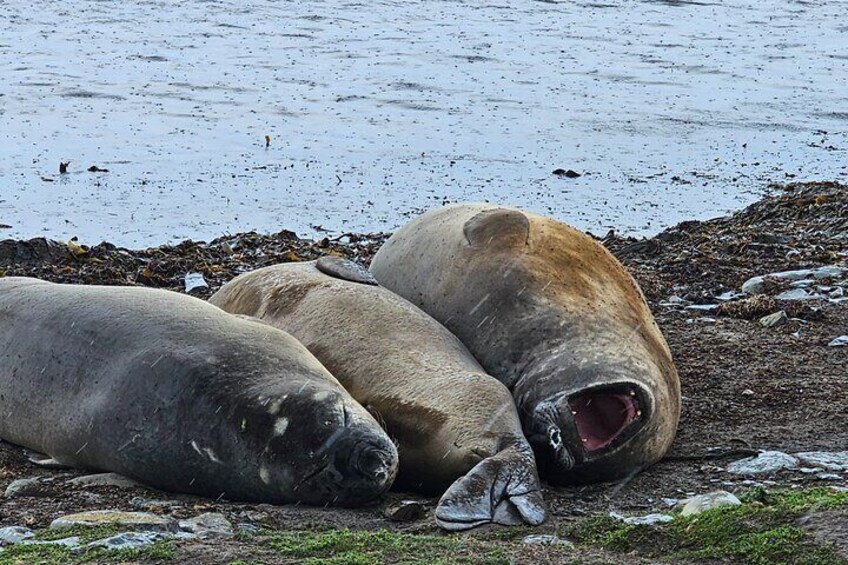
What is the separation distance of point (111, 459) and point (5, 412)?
27.9 inches

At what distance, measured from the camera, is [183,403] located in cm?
495

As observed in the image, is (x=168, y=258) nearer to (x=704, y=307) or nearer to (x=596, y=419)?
(x=704, y=307)

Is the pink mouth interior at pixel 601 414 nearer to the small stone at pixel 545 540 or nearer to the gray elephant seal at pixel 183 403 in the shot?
the gray elephant seal at pixel 183 403

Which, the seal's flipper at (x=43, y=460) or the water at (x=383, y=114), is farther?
the water at (x=383, y=114)

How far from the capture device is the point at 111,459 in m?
5.08

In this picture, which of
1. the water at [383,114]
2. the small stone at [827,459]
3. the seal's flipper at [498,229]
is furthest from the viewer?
the water at [383,114]

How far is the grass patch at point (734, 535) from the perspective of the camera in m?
3.70

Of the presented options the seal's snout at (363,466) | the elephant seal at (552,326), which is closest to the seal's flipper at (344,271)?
the elephant seal at (552,326)

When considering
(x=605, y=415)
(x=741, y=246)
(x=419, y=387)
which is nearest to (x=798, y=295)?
(x=741, y=246)

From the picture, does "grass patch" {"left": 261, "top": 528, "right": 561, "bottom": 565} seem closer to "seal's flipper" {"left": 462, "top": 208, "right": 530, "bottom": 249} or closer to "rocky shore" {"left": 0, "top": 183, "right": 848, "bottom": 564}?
"rocky shore" {"left": 0, "top": 183, "right": 848, "bottom": 564}

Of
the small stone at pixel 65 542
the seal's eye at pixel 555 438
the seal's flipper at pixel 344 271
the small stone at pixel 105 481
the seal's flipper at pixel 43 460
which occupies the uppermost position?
the small stone at pixel 65 542

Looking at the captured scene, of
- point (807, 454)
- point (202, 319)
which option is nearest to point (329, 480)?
point (202, 319)

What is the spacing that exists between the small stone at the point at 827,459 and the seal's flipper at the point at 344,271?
6.68 feet

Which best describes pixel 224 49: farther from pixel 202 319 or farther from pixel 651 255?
pixel 202 319
